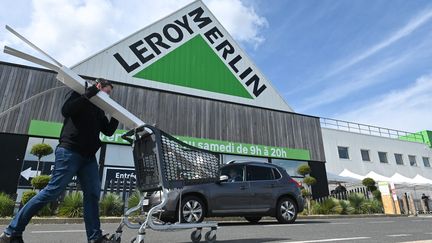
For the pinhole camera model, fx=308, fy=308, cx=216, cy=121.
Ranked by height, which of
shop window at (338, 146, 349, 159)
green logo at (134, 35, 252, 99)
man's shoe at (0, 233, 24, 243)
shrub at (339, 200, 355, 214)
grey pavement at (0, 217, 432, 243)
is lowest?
grey pavement at (0, 217, 432, 243)

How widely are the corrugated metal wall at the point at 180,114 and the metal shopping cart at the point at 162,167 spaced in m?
11.3

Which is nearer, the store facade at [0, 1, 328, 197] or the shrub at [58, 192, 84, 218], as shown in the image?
the shrub at [58, 192, 84, 218]

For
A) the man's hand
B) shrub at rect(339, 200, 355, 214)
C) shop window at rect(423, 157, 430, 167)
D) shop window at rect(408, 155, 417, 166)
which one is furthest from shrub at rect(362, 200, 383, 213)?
shop window at rect(423, 157, 430, 167)

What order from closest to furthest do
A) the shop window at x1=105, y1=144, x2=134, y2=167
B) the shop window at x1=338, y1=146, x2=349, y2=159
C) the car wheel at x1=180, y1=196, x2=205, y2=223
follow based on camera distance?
the car wheel at x1=180, y1=196, x2=205, y2=223, the shop window at x1=105, y1=144, x2=134, y2=167, the shop window at x1=338, y1=146, x2=349, y2=159

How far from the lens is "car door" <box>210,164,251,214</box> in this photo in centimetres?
765

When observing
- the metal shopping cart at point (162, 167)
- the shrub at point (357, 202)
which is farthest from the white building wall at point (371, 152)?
the metal shopping cart at point (162, 167)

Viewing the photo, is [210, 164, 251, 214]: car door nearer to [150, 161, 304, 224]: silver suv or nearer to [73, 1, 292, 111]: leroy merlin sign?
[150, 161, 304, 224]: silver suv

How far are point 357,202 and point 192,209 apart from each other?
13577mm

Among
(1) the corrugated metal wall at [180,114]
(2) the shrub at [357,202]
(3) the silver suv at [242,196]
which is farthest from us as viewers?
(2) the shrub at [357,202]

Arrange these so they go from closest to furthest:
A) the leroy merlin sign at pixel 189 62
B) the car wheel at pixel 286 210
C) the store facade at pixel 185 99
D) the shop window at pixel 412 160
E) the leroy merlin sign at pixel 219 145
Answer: the car wheel at pixel 286 210 < the leroy merlin sign at pixel 219 145 < the store facade at pixel 185 99 < the leroy merlin sign at pixel 189 62 < the shop window at pixel 412 160

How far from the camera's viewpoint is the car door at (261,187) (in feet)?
27.0

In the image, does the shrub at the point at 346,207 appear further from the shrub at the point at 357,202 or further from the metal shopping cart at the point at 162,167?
the metal shopping cart at the point at 162,167

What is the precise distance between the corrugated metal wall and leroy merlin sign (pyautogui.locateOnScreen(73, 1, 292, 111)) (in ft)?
4.20

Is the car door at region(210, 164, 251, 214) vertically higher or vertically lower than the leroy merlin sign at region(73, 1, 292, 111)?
lower
